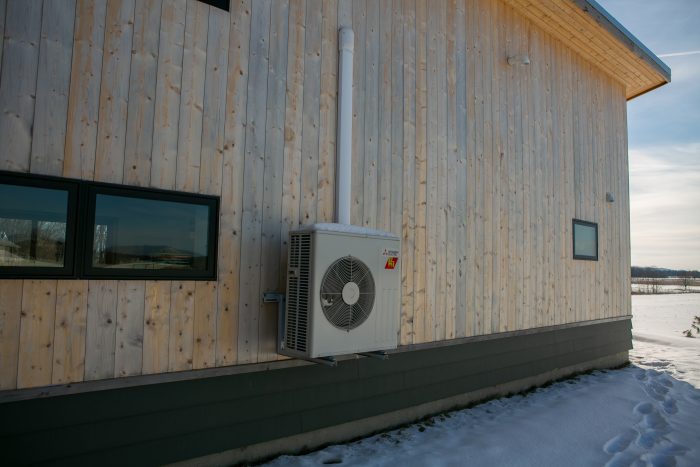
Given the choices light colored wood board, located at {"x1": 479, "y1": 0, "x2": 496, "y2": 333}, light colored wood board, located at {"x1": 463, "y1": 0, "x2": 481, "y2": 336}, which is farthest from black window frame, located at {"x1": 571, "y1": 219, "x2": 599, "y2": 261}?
light colored wood board, located at {"x1": 463, "y1": 0, "x2": 481, "y2": 336}

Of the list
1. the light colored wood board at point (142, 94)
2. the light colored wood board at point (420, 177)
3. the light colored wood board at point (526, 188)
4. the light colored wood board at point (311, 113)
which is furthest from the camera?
the light colored wood board at point (526, 188)

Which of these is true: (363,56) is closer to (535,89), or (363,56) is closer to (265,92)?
(265,92)

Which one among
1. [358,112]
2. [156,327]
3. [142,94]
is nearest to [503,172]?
[358,112]

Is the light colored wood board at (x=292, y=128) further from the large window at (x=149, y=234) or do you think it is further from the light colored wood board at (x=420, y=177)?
the light colored wood board at (x=420, y=177)

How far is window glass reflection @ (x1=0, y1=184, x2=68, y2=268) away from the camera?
2174 mm

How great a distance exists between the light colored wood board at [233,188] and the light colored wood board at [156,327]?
12.2 inches

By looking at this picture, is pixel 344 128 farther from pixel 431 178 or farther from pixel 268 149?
pixel 431 178

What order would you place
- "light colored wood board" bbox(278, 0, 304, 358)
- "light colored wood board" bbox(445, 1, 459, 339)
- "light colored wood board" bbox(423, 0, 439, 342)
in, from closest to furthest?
1. "light colored wood board" bbox(278, 0, 304, 358)
2. "light colored wood board" bbox(423, 0, 439, 342)
3. "light colored wood board" bbox(445, 1, 459, 339)

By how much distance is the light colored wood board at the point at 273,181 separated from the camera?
306 centimetres

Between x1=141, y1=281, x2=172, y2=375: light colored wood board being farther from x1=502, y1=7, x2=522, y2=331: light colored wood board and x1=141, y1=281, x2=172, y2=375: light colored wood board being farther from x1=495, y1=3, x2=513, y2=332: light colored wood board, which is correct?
x1=502, y1=7, x2=522, y2=331: light colored wood board

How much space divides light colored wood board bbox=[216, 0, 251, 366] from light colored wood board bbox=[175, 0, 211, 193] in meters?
0.17

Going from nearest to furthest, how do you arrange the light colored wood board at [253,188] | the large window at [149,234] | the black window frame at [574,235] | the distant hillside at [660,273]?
1. the large window at [149,234]
2. the light colored wood board at [253,188]
3. the black window frame at [574,235]
4. the distant hillside at [660,273]

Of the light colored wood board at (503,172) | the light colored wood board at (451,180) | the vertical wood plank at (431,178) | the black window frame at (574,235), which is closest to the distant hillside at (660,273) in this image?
the black window frame at (574,235)

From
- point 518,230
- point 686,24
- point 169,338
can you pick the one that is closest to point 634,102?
point 686,24
